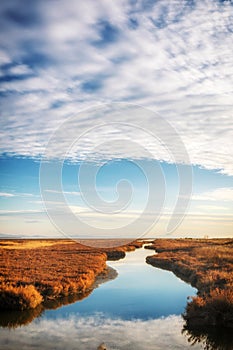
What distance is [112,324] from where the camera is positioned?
645 inches

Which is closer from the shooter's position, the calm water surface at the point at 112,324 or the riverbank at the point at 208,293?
the calm water surface at the point at 112,324

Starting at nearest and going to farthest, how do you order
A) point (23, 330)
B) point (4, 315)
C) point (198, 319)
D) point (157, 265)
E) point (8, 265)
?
1. point (23, 330)
2. point (198, 319)
3. point (4, 315)
4. point (8, 265)
5. point (157, 265)

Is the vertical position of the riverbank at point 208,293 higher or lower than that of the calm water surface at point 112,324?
higher

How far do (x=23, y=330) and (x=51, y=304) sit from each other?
4.75 meters

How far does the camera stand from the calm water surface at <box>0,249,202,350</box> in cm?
1369

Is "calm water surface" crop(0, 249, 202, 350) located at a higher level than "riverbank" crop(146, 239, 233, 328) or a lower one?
lower

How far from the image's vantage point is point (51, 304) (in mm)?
19703

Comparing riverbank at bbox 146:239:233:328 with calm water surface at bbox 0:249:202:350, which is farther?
riverbank at bbox 146:239:233:328

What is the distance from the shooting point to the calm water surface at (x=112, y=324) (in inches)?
539

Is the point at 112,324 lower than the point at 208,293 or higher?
lower

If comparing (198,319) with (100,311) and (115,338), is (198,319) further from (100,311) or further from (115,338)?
(100,311)

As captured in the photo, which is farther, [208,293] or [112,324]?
[208,293]

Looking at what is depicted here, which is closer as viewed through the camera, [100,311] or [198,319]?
[198,319]

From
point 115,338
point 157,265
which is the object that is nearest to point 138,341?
point 115,338
